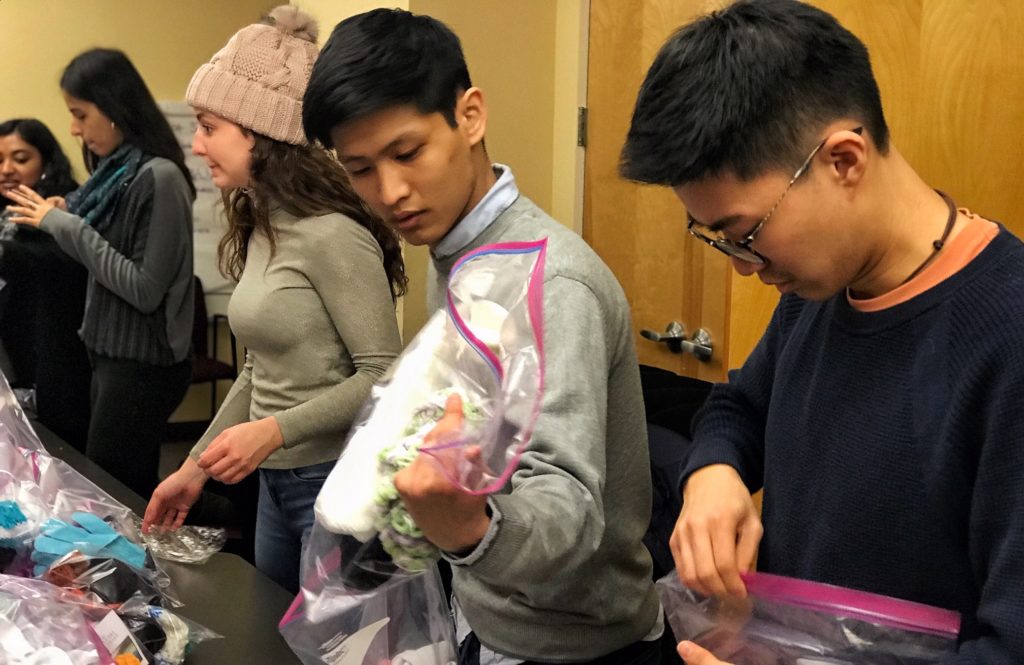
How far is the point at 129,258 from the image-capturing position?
101 inches

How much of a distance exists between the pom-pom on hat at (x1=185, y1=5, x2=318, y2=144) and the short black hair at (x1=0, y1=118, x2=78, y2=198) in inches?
76.9

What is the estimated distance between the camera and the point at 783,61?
2.74 feet

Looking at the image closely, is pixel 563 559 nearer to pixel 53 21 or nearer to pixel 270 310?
pixel 270 310

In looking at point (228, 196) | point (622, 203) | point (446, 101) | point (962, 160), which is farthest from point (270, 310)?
point (622, 203)

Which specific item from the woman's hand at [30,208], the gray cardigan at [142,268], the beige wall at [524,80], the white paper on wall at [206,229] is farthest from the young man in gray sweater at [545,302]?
the white paper on wall at [206,229]

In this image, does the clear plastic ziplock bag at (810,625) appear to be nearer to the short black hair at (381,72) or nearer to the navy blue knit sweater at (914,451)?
the navy blue knit sweater at (914,451)

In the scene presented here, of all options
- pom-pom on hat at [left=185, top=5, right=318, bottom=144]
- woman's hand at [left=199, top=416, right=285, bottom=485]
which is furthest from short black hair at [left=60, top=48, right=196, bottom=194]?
woman's hand at [left=199, top=416, right=285, bottom=485]

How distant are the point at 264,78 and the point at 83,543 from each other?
2.81 ft

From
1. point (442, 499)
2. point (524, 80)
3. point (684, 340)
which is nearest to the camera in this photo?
point (442, 499)

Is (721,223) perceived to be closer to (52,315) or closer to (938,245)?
(938,245)

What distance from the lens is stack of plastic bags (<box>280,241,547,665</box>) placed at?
79cm

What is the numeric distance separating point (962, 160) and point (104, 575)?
1.57 m

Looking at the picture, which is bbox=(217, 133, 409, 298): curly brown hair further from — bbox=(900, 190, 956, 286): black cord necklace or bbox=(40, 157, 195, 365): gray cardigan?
bbox=(900, 190, 956, 286): black cord necklace

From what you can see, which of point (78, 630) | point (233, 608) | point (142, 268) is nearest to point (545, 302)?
point (78, 630)
